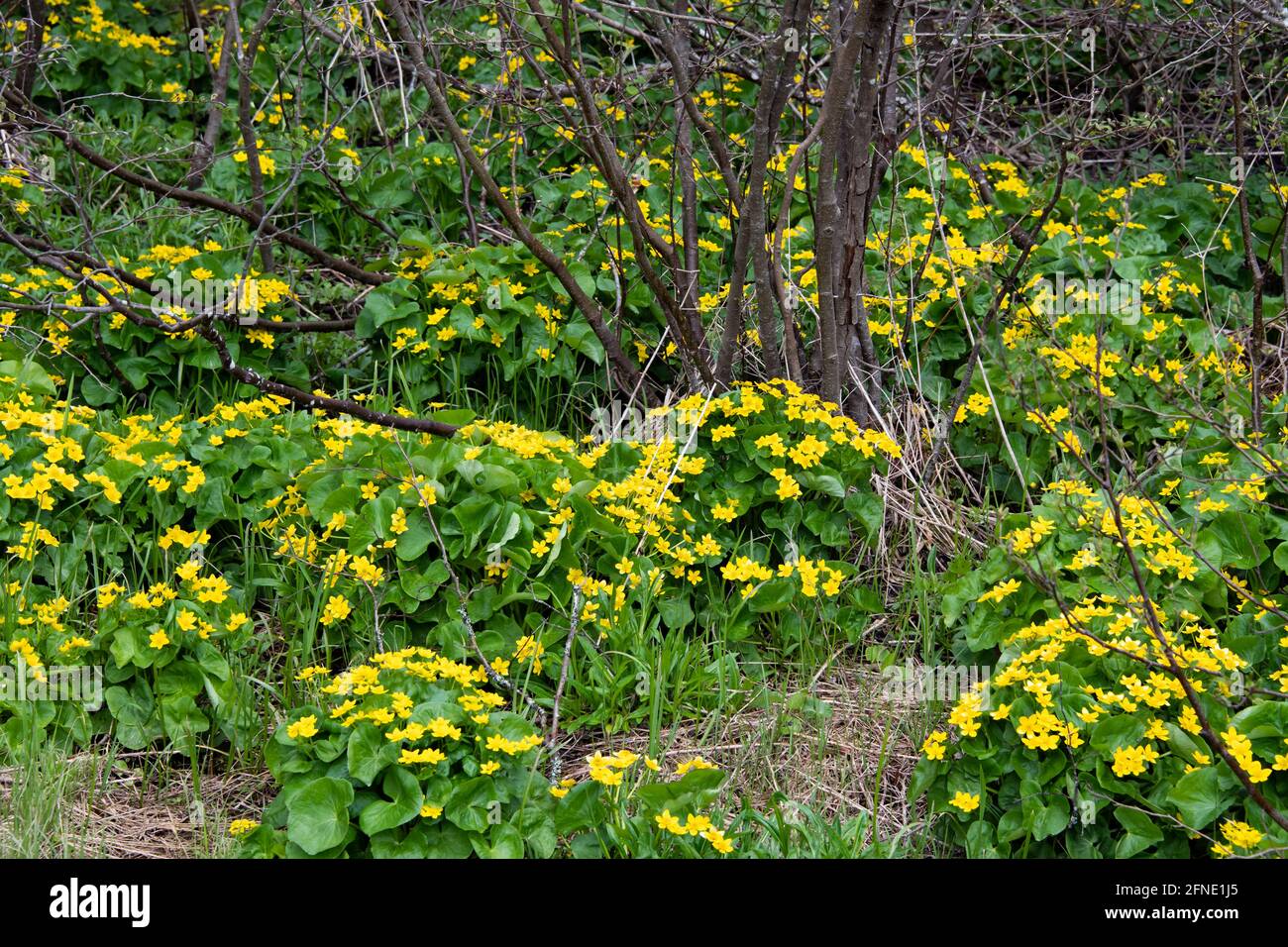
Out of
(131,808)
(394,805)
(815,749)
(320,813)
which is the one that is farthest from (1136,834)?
(131,808)

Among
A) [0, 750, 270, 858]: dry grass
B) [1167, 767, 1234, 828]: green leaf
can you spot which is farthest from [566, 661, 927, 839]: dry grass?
[0, 750, 270, 858]: dry grass

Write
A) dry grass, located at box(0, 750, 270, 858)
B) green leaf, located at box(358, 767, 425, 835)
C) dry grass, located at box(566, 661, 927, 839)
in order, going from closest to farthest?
green leaf, located at box(358, 767, 425, 835)
dry grass, located at box(0, 750, 270, 858)
dry grass, located at box(566, 661, 927, 839)

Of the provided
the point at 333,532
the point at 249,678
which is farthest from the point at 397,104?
the point at 249,678

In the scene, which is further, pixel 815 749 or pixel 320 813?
pixel 815 749

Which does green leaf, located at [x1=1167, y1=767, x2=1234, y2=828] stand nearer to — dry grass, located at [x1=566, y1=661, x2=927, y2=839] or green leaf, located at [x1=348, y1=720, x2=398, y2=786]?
dry grass, located at [x1=566, y1=661, x2=927, y2=839]

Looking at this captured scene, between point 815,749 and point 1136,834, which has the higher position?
point 815,749

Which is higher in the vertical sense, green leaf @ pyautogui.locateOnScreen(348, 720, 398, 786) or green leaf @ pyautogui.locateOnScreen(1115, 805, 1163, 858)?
green leaf @ pyautogui.locateOnScreen(348, 720, 398, 786)

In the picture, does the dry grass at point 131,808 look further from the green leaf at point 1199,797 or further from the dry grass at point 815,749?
the green leaf at point 1199,797

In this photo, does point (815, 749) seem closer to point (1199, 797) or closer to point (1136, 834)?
point (1136, 834)

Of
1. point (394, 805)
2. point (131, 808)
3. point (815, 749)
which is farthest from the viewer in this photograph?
point (815, 749)

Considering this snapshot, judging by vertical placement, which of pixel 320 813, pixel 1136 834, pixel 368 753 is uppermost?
pixel 368 753

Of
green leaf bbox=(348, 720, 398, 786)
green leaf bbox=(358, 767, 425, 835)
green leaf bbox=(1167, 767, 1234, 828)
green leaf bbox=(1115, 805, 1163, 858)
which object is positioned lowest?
green leaf bbox=(1115, 805, 1163, 858)

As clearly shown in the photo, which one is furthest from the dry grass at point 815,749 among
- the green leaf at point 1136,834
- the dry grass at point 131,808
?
the dry grass at point 131,808

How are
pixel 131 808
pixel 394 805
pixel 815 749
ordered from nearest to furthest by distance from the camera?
1. pixel 394 805
2. pixel 131 808
3. pixel 815 749
